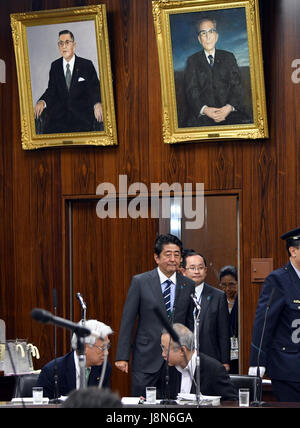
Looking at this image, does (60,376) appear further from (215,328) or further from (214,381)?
(215,328)

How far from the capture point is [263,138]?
21.4 feet

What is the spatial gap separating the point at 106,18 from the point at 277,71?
151cm

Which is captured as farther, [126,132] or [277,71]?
[126,132]

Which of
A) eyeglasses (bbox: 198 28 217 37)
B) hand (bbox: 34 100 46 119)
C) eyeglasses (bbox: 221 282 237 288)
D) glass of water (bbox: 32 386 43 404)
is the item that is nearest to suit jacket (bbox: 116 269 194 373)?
eyeglasses (bbox: 221 282 237 288)

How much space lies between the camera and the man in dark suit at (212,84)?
6.53 meters

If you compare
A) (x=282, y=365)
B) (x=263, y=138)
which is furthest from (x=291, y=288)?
(x=263, y=138)

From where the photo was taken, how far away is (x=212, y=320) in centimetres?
610

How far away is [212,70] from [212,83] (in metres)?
0.10

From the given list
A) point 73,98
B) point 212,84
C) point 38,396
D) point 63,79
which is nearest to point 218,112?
point 212,84

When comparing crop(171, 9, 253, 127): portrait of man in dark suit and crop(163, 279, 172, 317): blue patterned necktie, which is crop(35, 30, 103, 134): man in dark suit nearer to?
crop(171, 9, 253, 127): portrait of man in dark suit

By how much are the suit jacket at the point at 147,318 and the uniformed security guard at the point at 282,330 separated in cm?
63

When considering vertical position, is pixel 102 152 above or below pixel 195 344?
above
